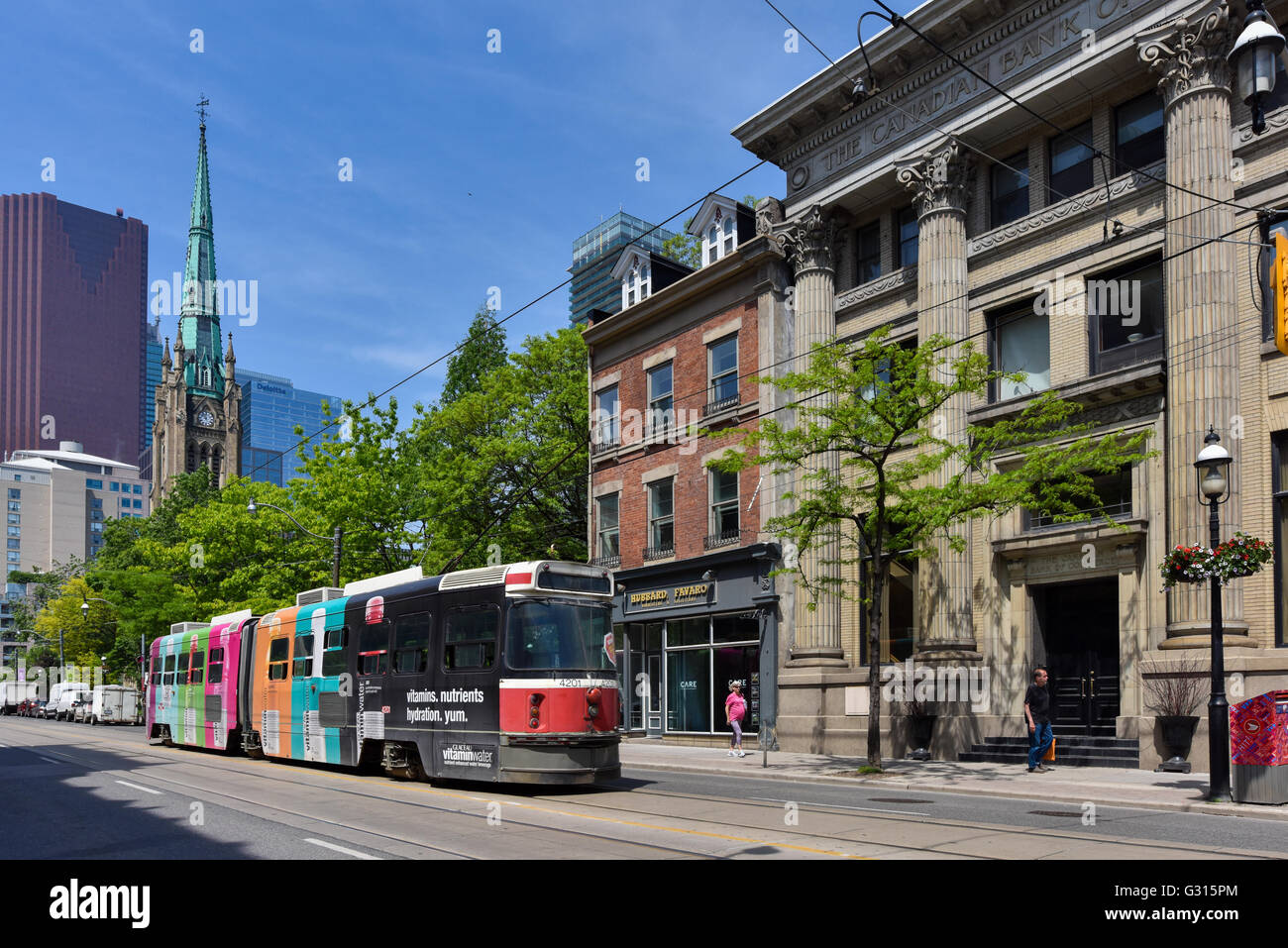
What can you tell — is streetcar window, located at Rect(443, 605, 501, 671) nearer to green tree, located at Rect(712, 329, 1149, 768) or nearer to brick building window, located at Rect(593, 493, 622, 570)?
green tree, located at Rect(712, 329, 1149, 768)

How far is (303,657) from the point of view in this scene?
2341 cm

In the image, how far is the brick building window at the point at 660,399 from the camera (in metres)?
35.4

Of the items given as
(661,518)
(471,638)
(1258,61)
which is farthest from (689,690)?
(1258,61)

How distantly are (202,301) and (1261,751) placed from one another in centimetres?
16544

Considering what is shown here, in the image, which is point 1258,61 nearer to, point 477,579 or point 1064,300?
point 477,579

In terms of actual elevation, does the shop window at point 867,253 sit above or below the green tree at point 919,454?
above

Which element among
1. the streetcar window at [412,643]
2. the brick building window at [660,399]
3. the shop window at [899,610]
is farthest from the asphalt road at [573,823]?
the brick building window at [660,399]

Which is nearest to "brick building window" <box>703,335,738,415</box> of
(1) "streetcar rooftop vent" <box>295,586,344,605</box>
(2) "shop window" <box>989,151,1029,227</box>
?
(2) "shop window" <box>989,151,1029,227</box>

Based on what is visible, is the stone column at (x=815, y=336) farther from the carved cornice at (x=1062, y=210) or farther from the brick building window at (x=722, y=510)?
the carved cornice at (x=1062, y=210)

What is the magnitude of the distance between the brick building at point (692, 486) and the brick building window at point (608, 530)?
58mm

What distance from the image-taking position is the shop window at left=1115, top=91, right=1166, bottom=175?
23.0 metres

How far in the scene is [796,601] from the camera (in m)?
29.5
